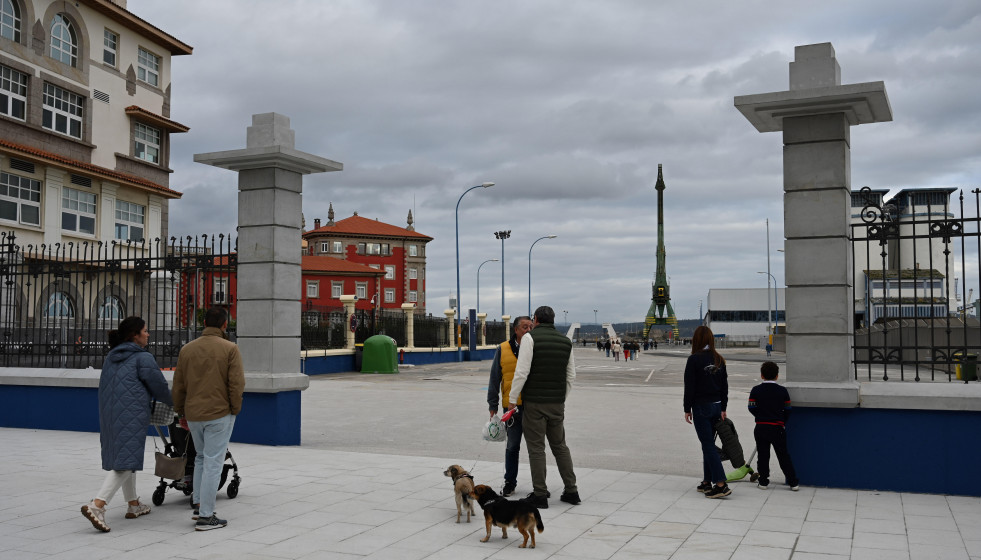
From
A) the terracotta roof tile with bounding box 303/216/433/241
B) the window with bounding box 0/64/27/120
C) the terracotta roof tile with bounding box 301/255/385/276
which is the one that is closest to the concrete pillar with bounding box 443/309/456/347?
the window with bounding box 0/64/27/120

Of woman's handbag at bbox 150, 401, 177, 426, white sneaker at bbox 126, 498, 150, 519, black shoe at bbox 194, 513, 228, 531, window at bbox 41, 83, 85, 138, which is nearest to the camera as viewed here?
black shoe at bbox 194, 513, 228, 531

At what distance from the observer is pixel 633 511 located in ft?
23.4

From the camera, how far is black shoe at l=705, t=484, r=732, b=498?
7684 millimetres

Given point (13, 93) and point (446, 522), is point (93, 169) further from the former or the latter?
point (446, 522)

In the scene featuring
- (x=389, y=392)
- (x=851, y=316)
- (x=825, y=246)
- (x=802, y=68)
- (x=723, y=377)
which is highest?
(x=802, y=68)

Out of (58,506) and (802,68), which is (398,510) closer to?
(58,506)

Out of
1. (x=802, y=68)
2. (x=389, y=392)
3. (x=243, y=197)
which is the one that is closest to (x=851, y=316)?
(x=802, y=68)

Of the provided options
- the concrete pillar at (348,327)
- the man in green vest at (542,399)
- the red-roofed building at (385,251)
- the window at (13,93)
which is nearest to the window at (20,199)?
the window at (13,93)

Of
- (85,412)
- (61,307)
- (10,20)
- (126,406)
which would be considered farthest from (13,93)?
(126,406)

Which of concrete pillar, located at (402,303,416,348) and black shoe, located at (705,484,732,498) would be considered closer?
black shoe, located at (705,484,732,498)

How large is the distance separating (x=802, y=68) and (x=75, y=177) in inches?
1200

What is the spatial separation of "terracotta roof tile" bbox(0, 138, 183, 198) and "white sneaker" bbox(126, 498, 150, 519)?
25877mm

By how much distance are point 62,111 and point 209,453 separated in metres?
30.6

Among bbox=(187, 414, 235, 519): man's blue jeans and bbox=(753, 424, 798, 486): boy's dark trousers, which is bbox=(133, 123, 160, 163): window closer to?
bbox=(187, 414, 235, 519): man's blue jeans
